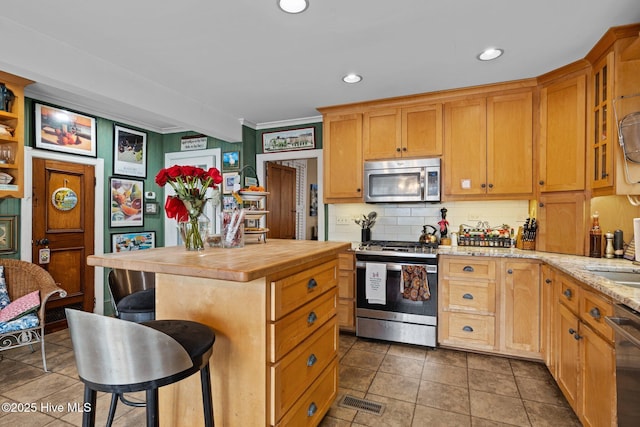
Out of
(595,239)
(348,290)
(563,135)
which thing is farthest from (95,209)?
(595,239)

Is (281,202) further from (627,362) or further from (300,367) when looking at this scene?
(627,362)

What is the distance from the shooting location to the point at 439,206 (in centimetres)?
364

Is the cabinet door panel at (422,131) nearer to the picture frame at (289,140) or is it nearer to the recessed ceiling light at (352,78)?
the recessed ceiling light at (352,78)

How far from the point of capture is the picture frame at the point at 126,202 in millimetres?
4133

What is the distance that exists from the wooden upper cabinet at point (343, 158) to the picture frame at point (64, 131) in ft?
9.03

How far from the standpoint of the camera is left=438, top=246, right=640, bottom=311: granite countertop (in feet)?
4.75

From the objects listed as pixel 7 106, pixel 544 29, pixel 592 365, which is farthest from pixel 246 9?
pixel 592 365

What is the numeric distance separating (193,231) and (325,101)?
2.34 m

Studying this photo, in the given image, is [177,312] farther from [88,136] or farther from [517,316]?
[88,136]

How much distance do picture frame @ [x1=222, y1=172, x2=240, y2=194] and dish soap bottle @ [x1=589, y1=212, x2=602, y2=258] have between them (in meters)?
3.77

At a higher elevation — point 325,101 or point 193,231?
point 325,101

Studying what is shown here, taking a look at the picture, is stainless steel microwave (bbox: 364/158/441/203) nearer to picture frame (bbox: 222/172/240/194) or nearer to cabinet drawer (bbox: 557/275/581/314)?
cabinet drawer (bbox: 557/275/581/314)

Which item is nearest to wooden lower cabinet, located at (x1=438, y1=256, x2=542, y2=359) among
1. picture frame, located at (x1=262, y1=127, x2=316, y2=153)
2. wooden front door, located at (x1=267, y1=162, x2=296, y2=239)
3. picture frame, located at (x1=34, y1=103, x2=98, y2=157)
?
picture frame, located at (x1=262, y1=127, x2=316, y2=153)

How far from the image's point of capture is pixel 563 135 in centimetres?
279
